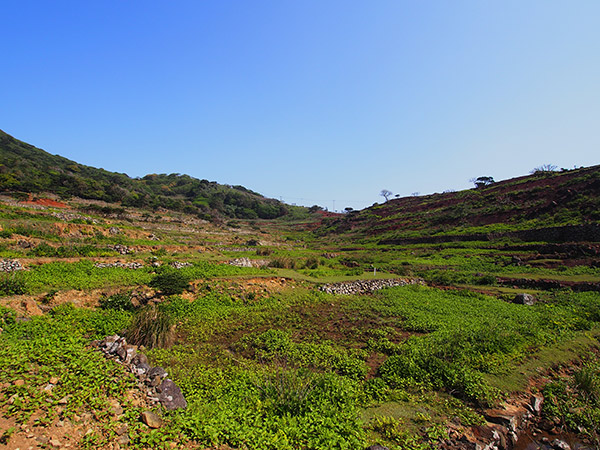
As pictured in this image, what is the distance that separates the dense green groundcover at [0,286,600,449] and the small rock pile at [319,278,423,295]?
344 centimetres

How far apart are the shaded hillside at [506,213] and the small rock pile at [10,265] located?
4234 cm

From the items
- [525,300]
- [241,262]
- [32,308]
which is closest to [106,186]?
[241,262]

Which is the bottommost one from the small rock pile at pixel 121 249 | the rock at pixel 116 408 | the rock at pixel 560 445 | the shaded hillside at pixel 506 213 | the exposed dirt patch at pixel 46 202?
the rock at pixel 560 445

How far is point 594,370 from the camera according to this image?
302 inches

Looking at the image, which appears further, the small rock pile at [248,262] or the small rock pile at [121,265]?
the small rock pile at [248,262]

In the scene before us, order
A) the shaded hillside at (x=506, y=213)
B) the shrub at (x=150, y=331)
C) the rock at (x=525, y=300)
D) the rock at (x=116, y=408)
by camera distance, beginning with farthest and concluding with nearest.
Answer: the shaded hillside at (x=506, y=213)
the rock at (x=525, y=300)
the shrub at (x=150, y=331)
the rock at (x=116, y=408)

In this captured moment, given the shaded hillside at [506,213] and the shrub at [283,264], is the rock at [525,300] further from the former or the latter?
the shaded hillside at [506,213]

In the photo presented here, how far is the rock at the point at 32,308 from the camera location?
29.0 feet

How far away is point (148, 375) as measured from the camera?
606cm

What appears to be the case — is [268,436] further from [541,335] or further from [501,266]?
[501,266]

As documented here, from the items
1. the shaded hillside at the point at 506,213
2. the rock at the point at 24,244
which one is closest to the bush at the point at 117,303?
the rock at the point at 24,244

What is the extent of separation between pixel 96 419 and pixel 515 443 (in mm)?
7472

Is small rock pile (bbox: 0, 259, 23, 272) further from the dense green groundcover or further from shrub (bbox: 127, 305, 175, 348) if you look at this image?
shrub (bbox: 127, 305, 175, 348)

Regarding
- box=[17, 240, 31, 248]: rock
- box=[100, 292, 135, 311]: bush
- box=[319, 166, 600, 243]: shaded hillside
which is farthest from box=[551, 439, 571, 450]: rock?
box=[319, 166, 600, 243]: shaded hillside
